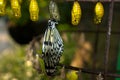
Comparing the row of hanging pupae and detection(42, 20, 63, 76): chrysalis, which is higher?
the row of hanging pupae

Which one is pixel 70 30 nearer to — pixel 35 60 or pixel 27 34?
pixel 27 34

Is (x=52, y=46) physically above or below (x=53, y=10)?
below

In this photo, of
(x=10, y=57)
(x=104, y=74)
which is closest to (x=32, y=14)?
(x=104, y=74)

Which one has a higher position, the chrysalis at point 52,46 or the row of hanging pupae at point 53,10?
the row of hanging pupae at point 53,10

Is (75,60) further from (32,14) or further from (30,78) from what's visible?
(32,14)

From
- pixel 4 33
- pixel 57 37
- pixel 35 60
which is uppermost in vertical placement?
pixel 57 37

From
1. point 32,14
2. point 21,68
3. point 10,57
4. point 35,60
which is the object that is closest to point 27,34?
point 21,68

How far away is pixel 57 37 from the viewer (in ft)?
5.17

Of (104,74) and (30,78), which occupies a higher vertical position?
(104,74)

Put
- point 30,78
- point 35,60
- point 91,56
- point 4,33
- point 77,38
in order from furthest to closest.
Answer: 1. point 4,33
2. point 77,38
3. point 91,56
4. point 30,78
5. point 35,60

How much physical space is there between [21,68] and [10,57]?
2.44 ft

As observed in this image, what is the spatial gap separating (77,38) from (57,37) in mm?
1899

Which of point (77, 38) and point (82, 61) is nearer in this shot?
point (82, 61)

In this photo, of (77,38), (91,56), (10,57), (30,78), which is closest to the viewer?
(30,78)
